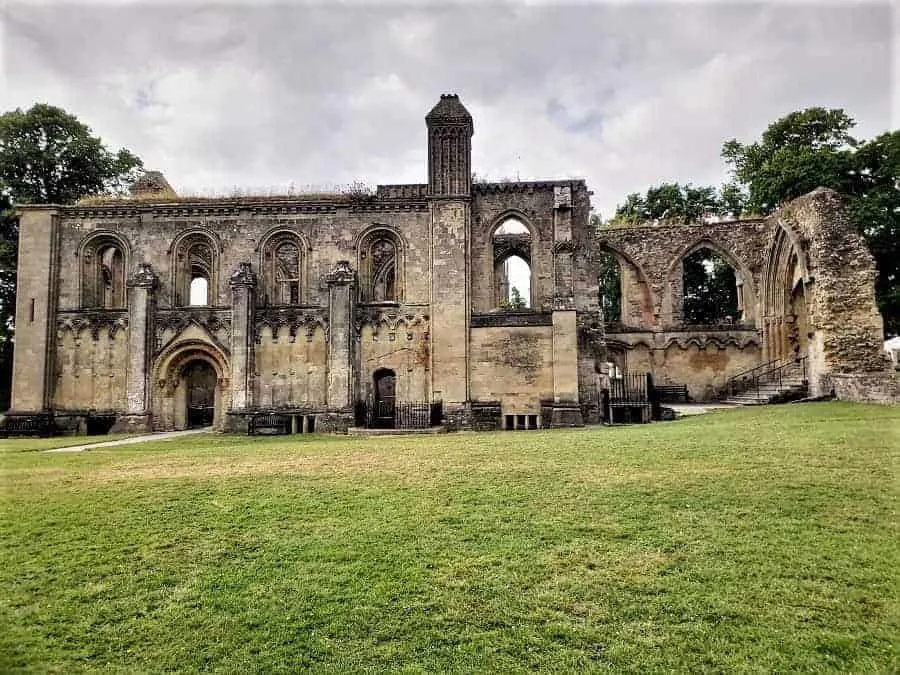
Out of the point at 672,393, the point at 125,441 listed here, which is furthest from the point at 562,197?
the point at 125,441

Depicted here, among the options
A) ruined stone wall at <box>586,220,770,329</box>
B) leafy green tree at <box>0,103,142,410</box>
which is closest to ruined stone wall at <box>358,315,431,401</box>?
ruined stone wall at <box>586,220,770,329</box>

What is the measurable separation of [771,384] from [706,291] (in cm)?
1378

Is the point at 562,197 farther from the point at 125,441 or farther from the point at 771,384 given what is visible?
the point at 125,441

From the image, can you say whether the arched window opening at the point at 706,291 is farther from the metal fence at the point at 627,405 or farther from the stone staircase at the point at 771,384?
the metal fence at the point at 627,405

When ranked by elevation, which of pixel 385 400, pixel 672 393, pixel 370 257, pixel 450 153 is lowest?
pixel 385 400

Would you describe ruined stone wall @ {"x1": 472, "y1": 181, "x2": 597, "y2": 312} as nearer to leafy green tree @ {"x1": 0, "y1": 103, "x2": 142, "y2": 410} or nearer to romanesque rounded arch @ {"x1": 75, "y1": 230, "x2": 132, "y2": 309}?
romanesque rounded arch @ {"x1": 75, "y1": 230, "x2": 132, "y2": 309}

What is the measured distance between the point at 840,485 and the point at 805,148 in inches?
1054

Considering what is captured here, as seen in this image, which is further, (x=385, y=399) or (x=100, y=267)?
Answer: (x=385, y=399)

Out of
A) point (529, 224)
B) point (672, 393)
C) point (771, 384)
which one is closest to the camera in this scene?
point (529, 224)

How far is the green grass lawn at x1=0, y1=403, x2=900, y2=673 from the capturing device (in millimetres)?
4348

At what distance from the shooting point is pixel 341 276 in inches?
830

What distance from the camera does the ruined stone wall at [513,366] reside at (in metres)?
20.9

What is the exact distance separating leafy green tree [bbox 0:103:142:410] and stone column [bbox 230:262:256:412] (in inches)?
530

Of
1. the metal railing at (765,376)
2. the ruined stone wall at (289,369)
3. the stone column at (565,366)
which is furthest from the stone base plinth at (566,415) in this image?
the ruined stone wall at (289,369)
